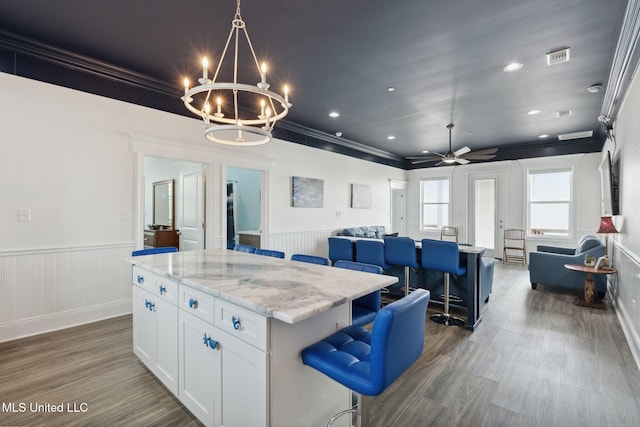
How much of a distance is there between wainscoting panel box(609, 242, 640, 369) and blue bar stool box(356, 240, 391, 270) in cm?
239

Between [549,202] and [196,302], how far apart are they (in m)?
8.20

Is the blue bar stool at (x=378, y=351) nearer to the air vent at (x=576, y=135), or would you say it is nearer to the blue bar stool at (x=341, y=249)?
the blue bar stool at (x=341, y=249)

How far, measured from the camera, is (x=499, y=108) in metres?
4.66

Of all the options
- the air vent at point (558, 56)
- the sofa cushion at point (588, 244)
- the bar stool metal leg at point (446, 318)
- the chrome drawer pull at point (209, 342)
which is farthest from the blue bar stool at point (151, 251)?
the sofa cushion at point (588, 244)

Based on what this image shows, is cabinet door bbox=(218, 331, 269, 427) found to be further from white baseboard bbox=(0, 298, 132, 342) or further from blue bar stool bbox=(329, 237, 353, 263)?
blue bar stool bbox=(329, 237, 353, 263)

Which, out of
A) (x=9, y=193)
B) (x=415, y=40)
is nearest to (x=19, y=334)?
(x=9, y=193)

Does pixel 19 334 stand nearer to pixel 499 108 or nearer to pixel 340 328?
pixel 340 328

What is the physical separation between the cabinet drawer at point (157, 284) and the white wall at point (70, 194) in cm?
132

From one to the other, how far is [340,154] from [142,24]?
4.71 meters

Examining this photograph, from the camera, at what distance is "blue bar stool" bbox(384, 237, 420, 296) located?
379cm

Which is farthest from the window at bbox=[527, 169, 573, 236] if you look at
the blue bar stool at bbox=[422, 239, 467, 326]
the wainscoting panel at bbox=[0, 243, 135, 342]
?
the wainscoting panel at bbox=[0, 243, 135, 342]

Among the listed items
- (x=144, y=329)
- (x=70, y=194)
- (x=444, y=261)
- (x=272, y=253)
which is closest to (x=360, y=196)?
(x=444, y=261)

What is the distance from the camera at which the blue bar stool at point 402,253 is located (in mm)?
3787

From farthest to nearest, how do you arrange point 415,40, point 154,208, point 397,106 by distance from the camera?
point 154,208 < point 397,106 < point 415,40
